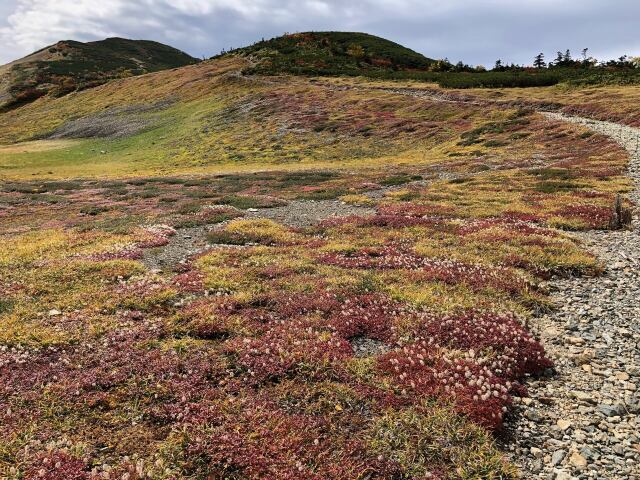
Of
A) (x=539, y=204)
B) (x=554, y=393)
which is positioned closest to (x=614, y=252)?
(x=539, y=204)

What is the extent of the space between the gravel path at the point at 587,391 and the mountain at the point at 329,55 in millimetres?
121187

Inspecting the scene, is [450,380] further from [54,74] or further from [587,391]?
[54,74]

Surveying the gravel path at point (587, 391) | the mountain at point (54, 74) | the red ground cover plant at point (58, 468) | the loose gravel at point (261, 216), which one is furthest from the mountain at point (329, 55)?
the red ground cover plant at point (58, 468)

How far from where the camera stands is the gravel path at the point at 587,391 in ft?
25.3

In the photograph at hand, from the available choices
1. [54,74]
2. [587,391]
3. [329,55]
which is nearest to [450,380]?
[587,391]

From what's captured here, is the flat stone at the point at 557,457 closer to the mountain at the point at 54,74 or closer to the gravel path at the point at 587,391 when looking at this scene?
the gravel path at the point at 587,391

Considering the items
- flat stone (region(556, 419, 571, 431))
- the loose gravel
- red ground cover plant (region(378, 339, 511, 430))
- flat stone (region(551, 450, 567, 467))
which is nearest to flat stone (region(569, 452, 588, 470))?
flat stone (region(551, 450, 567, 467))

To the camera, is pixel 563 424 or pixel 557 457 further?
pixel 563 424

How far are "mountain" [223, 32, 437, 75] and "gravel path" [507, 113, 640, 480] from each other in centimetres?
12119

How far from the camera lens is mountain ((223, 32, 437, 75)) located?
440 ft

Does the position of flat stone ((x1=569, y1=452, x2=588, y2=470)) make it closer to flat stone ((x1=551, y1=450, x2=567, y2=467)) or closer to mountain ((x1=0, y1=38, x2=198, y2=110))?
flat stone ((x1=551, y1=450, x2=567, y2=467))

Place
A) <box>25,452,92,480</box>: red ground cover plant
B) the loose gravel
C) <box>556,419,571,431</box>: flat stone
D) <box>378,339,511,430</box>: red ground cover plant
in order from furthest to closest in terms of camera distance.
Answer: the loose gravel → <box>378,339,511,430</box>: red ground cover plant → <box>556,419,571,431</box>: flat stone → <box>25,452,92,480</box>: red ground cover plant

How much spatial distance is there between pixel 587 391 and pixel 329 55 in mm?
156374

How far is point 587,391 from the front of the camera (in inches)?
377
